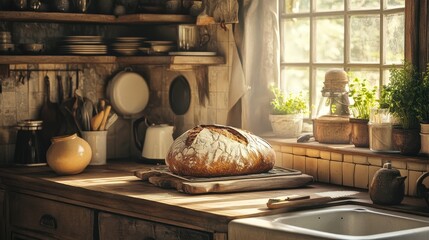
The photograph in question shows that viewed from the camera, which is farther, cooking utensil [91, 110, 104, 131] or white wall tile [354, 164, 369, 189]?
cooking utensil [91, 110, 104, 131]

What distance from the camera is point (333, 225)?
11.3 ft

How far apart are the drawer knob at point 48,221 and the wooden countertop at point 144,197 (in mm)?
96

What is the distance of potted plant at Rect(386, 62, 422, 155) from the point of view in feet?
11.8

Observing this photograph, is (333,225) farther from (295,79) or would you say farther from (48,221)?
(48,221)

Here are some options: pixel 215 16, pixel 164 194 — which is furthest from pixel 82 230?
pixel 215 16

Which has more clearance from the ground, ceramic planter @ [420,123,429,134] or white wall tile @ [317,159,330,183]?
ceramic planter @ [420,123,429,134]

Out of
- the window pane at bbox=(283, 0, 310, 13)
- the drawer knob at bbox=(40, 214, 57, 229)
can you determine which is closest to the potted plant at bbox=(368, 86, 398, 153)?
the window pane at bbox=(283, 0, 310, 13)

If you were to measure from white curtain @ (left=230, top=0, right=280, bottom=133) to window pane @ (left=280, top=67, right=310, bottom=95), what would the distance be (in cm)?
6

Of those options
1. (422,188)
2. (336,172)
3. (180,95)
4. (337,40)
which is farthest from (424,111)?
(180,95)

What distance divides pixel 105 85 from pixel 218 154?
1.43m

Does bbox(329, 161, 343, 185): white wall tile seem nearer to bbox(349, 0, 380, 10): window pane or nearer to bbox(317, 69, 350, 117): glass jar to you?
bbox(317, 69, 350, 117): glass jar

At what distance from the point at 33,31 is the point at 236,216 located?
2102 millimetres

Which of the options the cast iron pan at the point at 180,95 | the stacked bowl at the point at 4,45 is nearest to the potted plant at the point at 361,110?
the cast iron pan at the point at 180,95

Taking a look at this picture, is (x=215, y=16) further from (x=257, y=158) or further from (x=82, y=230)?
(x=82, y=230)
